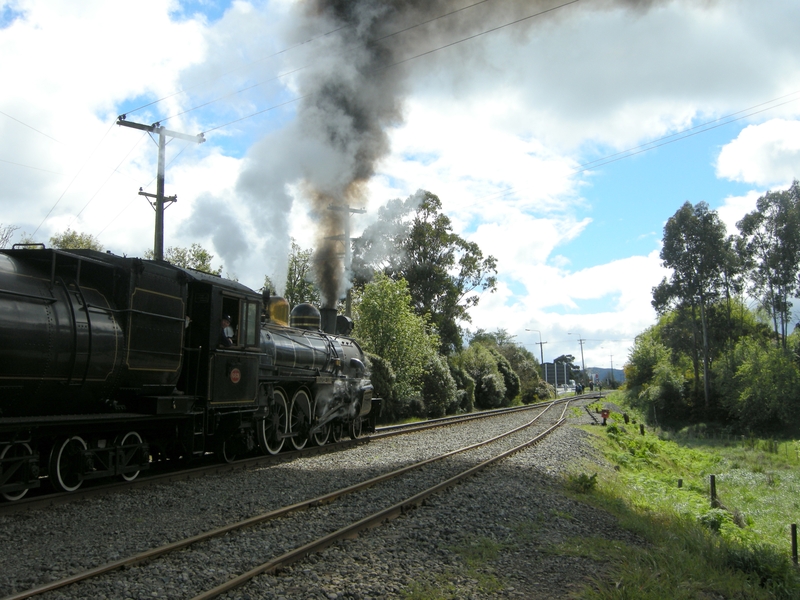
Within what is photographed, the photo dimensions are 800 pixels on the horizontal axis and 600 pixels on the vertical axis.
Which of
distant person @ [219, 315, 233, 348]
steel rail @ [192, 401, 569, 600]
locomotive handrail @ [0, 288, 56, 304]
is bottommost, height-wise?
steel rail @ [192, 401, 569, 600]

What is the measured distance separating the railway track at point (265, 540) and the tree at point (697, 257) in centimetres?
4172

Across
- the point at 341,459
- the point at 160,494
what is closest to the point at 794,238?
the point at 341,459

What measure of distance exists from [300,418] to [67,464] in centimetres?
605

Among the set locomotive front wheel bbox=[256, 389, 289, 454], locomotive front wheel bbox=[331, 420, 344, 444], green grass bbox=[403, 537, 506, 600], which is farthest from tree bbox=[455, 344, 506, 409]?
green grass bbox=[403, 537, 506, 600]

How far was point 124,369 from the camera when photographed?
8.66 metres

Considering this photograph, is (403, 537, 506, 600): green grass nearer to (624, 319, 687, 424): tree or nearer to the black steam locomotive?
the black steam locomotive

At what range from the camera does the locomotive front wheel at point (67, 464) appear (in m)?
8.01

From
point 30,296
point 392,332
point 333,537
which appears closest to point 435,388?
point 392,332

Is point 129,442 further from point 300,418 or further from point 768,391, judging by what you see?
point 768,391

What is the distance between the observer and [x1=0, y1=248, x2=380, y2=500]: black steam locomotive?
7.45m

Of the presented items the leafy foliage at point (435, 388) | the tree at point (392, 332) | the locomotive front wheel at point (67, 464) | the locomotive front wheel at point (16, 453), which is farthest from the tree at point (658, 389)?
the locomotive front wheel at point (16, 453)

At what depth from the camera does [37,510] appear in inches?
288

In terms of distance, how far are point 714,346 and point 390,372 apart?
35.0m

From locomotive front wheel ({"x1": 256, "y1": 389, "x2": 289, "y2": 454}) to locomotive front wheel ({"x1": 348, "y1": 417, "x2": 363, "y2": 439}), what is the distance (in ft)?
11.2
